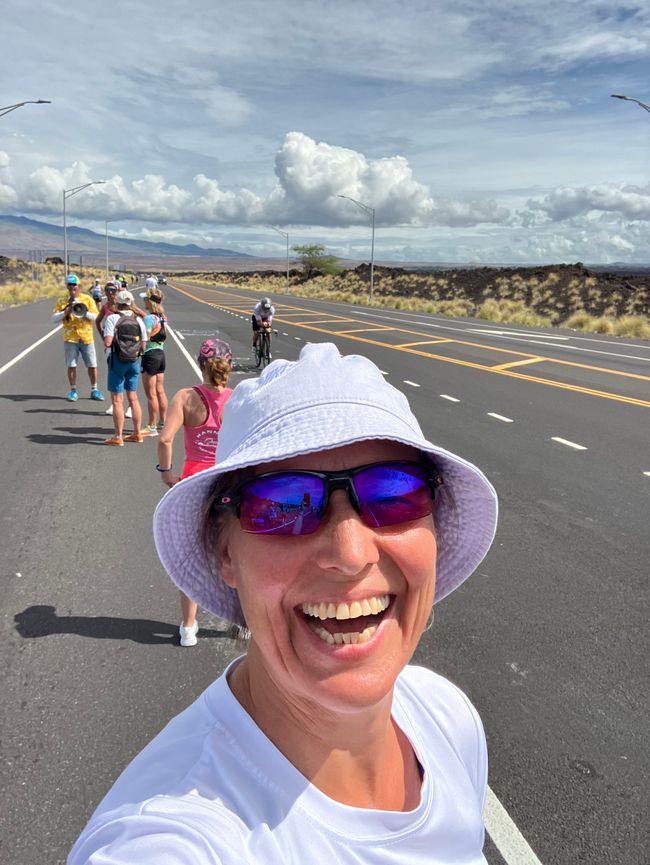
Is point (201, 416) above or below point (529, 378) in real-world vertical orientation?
above

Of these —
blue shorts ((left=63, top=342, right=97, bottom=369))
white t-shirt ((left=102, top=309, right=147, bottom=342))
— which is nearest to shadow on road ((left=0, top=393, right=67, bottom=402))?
blue shorts ((left=63, top=342, right=97, bottom=369))

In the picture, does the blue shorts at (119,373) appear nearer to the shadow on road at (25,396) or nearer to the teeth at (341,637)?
the shadow on road at (25,396)

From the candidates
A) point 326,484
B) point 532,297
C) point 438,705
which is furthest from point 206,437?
point 532,297

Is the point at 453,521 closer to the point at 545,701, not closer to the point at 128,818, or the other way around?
the point at 128,818

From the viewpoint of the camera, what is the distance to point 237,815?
1.18m

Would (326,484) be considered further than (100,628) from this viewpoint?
No

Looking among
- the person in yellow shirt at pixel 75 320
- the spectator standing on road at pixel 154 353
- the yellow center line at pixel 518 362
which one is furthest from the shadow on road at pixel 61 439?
the yellow center line at pixel 518 362

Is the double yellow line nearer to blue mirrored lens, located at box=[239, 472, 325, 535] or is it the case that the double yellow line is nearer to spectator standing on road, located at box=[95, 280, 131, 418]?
spectator standing on road, located at box=[95, 280, 131, 418]

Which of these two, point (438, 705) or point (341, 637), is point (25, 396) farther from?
point (341, 637)

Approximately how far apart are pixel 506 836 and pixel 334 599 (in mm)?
1974

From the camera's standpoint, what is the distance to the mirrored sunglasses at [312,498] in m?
1.37

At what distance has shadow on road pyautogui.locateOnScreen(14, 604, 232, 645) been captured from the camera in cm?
418

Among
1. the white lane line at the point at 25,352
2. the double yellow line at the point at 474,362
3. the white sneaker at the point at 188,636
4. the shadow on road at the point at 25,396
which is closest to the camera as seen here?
the white sneaker at the point at 188,636

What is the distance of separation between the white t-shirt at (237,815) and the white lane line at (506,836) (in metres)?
1.29
